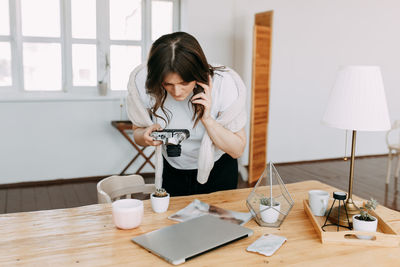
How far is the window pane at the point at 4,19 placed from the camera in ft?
14.6

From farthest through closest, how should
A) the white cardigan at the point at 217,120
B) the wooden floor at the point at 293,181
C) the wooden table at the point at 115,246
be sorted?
the wooden floor at the point at 293,181 < the white cardigan at the point at 217,120 < the wooden table at the point at 115,246

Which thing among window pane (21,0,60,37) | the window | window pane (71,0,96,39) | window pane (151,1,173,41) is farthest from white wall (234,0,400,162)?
window pane (21,0,60,37)

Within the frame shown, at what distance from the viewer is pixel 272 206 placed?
4.64 ft

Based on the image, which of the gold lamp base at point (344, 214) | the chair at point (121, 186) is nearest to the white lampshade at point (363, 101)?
the gold lamp base at point (344, 214)

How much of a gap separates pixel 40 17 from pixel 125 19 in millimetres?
970

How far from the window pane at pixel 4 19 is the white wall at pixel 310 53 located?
2.68 metres

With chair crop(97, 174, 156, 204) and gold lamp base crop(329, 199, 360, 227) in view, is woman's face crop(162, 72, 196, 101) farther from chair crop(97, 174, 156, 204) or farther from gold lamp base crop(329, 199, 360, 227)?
gold lamp base crop(329, 199, 360, 227)

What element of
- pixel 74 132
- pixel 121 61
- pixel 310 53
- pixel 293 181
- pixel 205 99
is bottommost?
pixel 293 181

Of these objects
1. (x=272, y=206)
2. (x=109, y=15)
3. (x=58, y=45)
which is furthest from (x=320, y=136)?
(x=272, y=206)

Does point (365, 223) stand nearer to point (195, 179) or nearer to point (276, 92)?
point (195, 179)

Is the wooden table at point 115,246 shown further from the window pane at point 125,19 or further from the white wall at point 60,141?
the window pane at point 125,19

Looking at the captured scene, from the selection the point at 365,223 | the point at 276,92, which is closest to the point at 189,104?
the point at 365,223

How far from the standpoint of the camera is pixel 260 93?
4719 mm

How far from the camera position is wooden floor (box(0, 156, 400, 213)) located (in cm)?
395
